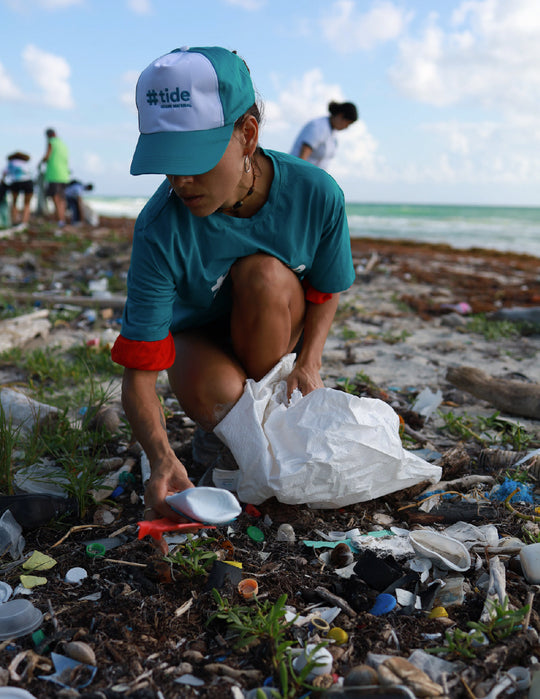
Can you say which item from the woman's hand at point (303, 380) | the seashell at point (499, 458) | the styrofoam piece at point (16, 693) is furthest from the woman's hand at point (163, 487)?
the seashell at point (499, 458)

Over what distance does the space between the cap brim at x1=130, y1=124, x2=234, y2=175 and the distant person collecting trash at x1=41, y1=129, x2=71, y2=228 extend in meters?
12.0

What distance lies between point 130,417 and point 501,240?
71.2 feet

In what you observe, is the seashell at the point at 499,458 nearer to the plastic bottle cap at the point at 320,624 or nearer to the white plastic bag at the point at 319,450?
the white plastic bag at the point at 319,450

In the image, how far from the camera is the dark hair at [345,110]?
5.95 m

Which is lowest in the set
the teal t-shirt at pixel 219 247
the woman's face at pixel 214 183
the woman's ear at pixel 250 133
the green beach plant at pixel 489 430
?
the green beach plant at pixel 489 430

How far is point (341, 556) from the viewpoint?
5.60 ft

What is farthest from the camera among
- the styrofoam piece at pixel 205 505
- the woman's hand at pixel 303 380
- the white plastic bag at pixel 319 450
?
the woman's hand at pixel 303 380

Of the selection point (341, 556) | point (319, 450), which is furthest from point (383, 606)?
point (319, 450)

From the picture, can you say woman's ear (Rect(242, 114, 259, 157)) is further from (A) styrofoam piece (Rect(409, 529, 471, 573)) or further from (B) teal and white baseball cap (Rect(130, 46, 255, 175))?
(A) styrofoam piece (Rect(409, 529, 471, 573))

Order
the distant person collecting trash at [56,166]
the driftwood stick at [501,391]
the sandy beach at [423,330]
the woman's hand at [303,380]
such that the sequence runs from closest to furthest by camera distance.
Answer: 1. the woman's hand at [303,380]
2. the driftwood stick at [501,391]
3. the sandy beach at [423,330]
4. the distant person collecting trash at [56,166]

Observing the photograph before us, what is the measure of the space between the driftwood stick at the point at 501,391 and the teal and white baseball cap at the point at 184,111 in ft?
6.78

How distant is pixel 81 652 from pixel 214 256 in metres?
1.26

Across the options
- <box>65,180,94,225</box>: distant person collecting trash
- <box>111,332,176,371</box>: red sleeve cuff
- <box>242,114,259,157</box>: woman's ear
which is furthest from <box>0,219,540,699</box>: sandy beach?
<box>65,180,94,225</box>: distant person collecting trash

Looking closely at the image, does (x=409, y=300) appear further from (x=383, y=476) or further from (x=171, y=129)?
(x=171, y=129)
